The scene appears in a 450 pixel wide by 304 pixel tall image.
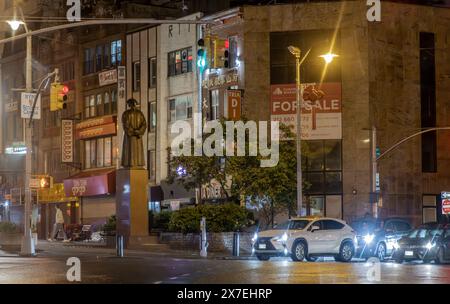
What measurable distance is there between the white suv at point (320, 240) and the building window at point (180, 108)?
21.6 metres

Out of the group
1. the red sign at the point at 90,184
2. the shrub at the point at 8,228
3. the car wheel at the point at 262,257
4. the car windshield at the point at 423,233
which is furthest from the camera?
the red sign at the point at 90,184

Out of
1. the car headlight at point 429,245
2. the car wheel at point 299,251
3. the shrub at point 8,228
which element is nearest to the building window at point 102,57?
the shrub at point 8,228

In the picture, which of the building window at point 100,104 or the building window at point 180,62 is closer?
the building window at point 180,62

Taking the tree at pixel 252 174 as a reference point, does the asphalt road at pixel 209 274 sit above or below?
below

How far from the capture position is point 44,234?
63.2m

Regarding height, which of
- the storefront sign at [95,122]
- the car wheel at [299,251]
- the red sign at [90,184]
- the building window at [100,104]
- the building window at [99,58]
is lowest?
the car wheel at [299,251]

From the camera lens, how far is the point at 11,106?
68188mm

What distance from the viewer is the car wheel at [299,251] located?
30172mm

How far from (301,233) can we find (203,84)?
71.5 ft

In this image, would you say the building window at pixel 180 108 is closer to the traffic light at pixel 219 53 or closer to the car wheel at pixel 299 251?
the car wheel at pixel 299 251

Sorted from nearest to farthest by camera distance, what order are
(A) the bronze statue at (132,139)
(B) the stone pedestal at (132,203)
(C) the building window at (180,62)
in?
(A) the bronze statue at (132,139), (B) the stone pedestal at (132,203), (C) the building window at (180,62)

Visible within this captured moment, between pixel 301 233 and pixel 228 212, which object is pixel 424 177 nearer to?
pixel 228 212

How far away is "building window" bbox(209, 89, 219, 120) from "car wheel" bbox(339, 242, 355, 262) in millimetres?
19476

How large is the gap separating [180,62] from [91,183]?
35.5ft
